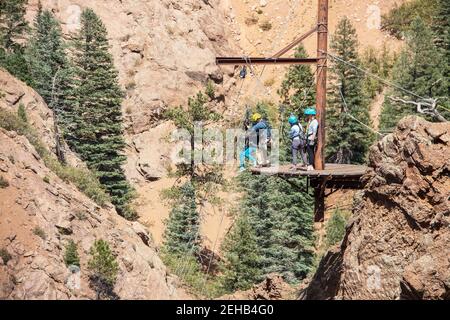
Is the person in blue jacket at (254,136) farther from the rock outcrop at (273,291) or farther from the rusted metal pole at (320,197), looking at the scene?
the rock outcrop at (273,291)

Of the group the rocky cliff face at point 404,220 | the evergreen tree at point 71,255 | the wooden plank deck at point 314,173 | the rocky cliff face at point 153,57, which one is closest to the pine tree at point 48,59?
the rocky cliff face at point 153,57

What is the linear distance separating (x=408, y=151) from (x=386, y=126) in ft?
104

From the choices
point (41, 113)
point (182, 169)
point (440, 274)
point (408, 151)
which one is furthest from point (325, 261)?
point (182, 169)

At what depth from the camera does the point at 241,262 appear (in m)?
35.8

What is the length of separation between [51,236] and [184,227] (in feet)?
56.8

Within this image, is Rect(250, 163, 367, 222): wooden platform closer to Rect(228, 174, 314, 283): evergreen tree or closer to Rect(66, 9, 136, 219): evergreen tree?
Rect(228, 174, 314, 283): evergreen tree

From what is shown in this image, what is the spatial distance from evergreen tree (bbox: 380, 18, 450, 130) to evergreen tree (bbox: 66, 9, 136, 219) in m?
18.6

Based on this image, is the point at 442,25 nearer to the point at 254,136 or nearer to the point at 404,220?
the point at 254,136

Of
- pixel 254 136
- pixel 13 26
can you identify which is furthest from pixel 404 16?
pixel 254 136

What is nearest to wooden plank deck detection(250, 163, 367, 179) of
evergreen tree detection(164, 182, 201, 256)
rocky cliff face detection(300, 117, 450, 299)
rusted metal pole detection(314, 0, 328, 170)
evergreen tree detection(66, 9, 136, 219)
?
rusted metal pole detection(314, 0, 328, 170)

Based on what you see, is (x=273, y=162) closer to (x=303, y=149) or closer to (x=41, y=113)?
(x=303, y=149)

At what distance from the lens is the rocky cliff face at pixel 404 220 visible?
12.5m

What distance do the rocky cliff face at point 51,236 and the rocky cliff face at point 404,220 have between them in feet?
39.0

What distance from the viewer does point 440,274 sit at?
12.0 m
